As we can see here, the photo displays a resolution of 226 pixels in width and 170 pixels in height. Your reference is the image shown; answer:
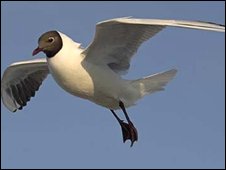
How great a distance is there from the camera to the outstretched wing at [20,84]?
9039 mm

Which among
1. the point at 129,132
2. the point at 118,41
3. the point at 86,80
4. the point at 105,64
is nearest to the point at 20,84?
the point at 129,132

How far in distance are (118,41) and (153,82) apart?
76 cm

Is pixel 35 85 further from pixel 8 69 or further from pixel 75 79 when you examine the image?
pixel 75 79

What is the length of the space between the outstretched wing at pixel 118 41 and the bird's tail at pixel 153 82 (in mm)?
251

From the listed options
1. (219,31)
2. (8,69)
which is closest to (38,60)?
(8,69)

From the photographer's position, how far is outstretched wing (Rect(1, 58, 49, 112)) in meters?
9.04

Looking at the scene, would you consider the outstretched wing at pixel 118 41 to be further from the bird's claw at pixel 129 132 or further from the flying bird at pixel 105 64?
the bird's claw at pixel 129 132

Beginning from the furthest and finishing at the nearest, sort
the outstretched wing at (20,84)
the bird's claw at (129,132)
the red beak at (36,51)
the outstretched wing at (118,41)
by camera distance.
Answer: the outstretched wing at (20,84), the bird's claw at (129,132), the red beak at (36,51), the outstretched wing at (118,41)

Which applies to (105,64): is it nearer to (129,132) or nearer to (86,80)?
(86,80)

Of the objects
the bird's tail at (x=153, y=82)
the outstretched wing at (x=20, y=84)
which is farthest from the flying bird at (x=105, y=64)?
the outstretched wing at (x=20, y=84)

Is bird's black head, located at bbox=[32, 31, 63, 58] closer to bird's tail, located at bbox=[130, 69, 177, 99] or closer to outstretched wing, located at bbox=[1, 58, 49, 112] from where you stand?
bird's tail, located at bbox=[130, 69, 177, 99]

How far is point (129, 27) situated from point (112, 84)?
73cm

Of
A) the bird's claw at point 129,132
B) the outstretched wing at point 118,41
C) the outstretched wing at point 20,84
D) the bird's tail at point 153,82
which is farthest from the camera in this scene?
the outstretched wing at point 20,84

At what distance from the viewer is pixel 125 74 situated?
780cm
